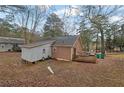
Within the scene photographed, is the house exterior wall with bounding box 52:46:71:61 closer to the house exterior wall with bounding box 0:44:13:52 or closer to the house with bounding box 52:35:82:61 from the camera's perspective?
the house with bounding box 52:35:82:61

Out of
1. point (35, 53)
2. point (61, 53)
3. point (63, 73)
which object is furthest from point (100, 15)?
point (35, 53)

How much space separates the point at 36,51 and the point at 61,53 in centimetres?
38

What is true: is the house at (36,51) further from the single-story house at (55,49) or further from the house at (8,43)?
the house at (8,43)

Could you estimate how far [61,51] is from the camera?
3.06 m

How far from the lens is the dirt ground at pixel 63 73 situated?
288 cm

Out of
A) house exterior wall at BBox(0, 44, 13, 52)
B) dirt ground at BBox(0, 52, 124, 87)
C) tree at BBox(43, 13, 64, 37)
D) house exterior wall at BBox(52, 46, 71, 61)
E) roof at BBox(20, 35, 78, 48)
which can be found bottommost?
dirt ground at BBox(0, 52, 124, 87)

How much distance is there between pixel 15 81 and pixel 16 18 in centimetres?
94

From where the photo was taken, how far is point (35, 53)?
3018 mm

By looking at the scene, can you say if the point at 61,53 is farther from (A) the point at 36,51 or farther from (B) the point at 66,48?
(A) the point at 36,51

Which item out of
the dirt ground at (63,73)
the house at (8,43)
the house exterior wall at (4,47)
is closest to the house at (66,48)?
the dirt ground at (63,73)

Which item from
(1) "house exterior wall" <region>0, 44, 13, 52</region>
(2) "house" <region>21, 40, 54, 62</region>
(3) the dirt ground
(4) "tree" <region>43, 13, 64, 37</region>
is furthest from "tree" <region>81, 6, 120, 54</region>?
(1) "house exterior wall" <region>0, 44, 13, 52</region>

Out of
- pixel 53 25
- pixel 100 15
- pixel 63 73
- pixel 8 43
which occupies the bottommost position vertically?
pixel 63 73

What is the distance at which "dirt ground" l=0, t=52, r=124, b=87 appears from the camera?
2.88 m
